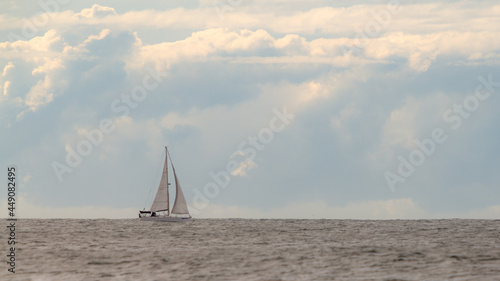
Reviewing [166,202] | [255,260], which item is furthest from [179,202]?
[255,260]

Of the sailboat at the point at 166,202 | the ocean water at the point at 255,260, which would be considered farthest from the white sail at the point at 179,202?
the ocean water at the point at 255,260

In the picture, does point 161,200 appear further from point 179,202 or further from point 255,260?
point 255,260

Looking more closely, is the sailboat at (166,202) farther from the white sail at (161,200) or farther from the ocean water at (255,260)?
the ocean water at (255,260)

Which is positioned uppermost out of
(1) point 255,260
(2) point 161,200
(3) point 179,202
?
(2) point 161,200

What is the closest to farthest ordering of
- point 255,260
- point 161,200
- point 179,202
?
point 255,260, point 161,200, point 179,202

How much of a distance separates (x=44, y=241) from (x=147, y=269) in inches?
1236

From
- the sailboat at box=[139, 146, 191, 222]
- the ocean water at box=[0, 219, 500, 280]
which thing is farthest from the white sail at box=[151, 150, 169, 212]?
the ocean water at box=[0, 219, 500, 280]

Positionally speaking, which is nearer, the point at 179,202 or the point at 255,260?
the point at 255,260

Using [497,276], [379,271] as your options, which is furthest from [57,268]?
[497,276]

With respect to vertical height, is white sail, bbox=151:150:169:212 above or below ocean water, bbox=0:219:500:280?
above

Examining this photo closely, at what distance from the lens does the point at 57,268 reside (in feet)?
163

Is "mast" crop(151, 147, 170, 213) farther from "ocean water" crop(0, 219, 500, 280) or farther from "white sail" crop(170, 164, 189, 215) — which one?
"ocean water" crop(0, 219, 500, 280)

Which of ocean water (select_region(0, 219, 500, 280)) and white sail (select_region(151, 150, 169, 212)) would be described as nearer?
ocean water (select_region(0, 219, 500, 280))

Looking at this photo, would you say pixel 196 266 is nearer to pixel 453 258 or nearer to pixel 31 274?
pixel 31 274
